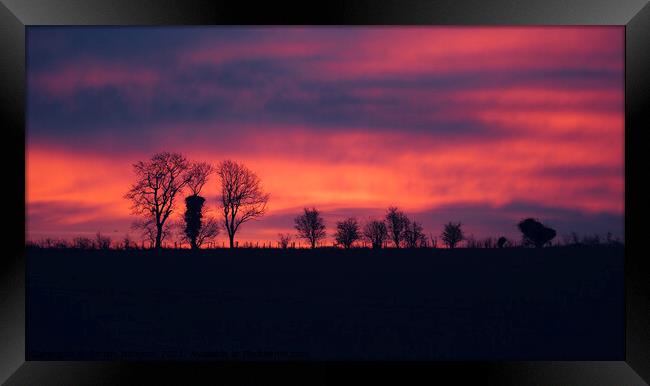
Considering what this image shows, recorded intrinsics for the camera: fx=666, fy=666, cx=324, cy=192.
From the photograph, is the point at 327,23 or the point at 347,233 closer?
the point at 327,23

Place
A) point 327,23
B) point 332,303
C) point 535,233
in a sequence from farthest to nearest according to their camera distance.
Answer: point 535,233
point 332,303
point 327,23

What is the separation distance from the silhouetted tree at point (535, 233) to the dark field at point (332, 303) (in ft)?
0.75

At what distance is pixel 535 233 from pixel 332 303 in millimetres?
3310

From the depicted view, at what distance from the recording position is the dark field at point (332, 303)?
6199mm

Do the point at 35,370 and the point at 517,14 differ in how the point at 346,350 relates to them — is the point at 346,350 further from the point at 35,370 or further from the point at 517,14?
the point at 517,14

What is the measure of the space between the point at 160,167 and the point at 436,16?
697 cm

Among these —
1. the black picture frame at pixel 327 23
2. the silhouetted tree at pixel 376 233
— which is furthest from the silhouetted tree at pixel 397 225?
the black picture frame at pixel 327 23

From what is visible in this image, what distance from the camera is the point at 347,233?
27.1 ft

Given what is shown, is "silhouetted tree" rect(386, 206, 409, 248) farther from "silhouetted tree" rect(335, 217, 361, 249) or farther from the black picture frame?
the black picture frame

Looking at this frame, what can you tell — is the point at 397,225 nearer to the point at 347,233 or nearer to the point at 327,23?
the point at 347,233

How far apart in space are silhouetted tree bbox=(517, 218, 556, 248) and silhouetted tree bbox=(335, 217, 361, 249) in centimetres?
199

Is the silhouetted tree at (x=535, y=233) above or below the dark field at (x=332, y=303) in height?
above

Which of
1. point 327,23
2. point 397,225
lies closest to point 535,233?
point 397,225

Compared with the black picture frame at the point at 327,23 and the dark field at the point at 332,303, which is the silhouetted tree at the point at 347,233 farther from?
the black picture frame at the point at 327,23
